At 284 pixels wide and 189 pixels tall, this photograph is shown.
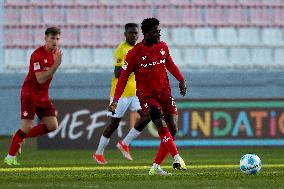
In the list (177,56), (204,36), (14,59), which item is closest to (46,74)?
(14,59)

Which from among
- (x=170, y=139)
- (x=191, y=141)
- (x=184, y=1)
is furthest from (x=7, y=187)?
(x=184, y=1)

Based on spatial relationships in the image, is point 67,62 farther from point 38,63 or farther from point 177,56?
point 38,63

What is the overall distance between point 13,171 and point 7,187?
2738mm

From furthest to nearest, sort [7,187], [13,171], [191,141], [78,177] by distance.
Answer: [191,141]
[13,171]
[78,177]
[7,187]

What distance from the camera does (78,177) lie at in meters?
9.77

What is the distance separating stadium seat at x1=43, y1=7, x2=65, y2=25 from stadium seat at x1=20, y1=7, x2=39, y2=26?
181 mm

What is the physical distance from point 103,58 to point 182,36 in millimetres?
1899

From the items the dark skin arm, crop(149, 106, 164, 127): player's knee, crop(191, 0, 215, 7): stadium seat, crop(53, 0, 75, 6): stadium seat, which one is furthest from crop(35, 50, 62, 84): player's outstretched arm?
crop(191, 0, 215, 7): stadium seat

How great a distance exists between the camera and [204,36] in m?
21.9

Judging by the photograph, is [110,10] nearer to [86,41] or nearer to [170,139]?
[86,41]

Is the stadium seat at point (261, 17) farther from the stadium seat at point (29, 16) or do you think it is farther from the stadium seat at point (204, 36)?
the stadium seat at point (29, 16)

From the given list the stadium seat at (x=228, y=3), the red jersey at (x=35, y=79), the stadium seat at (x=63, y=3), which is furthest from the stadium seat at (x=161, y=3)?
the red jersey at (x=35, y=79)

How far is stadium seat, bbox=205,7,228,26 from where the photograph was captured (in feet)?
72.3

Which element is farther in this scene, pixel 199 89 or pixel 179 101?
pixel 199 89
